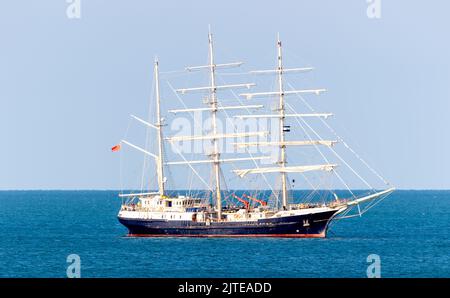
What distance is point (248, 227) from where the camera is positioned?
98.4 metres

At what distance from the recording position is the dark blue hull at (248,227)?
9675 centimetres

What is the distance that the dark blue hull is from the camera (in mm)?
96750

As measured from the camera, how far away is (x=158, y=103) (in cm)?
10269
